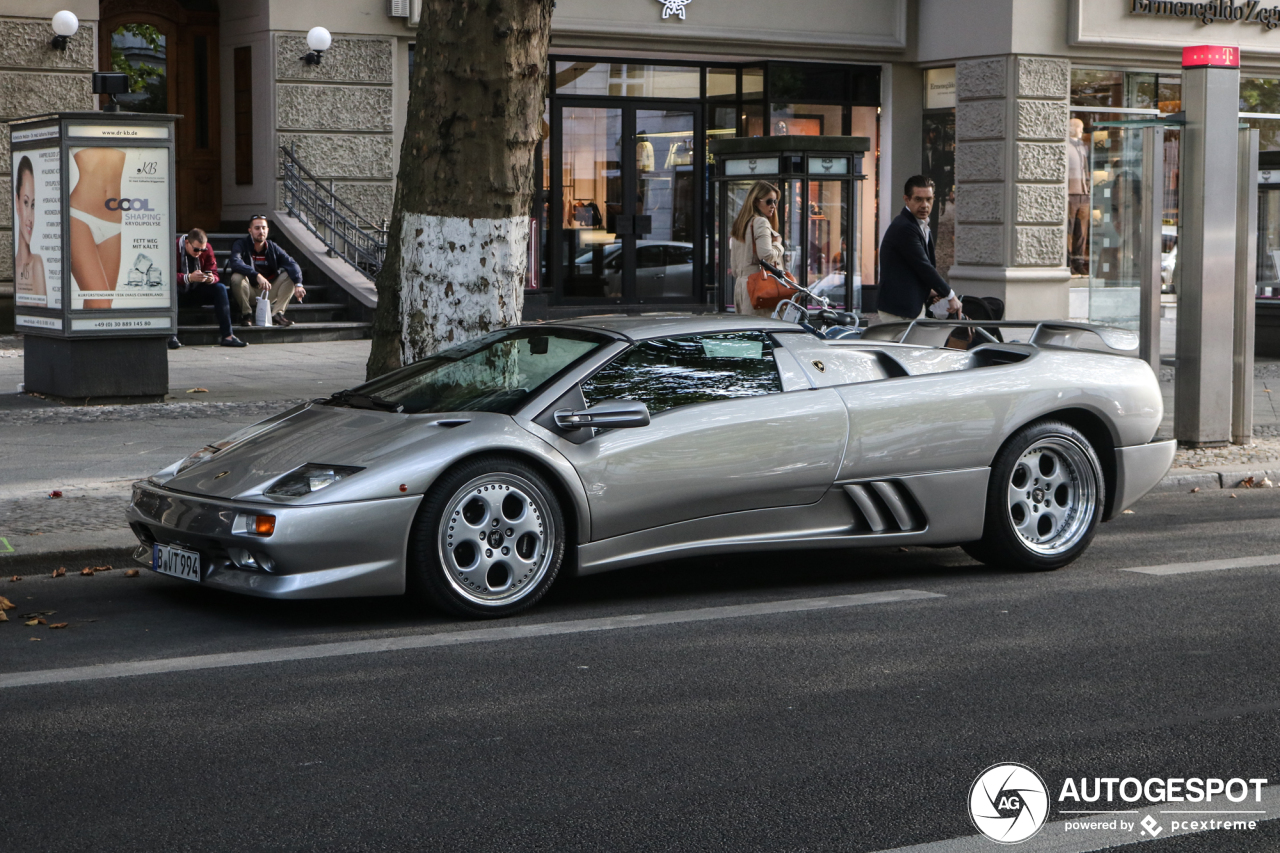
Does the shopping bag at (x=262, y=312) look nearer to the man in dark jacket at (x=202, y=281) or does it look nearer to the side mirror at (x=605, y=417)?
the man in dark jacket at (x=202, y=281)

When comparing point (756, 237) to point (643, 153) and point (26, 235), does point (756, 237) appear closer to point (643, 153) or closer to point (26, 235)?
point (26, 235)

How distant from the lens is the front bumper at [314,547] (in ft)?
19.3

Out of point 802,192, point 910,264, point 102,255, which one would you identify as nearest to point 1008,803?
point 910,264

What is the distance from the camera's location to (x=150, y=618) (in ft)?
20.8

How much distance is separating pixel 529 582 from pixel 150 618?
1524mm

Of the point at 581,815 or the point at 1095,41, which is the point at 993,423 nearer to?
the point at 581,815

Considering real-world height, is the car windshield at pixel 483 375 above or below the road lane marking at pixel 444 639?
above

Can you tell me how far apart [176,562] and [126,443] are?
181 inches

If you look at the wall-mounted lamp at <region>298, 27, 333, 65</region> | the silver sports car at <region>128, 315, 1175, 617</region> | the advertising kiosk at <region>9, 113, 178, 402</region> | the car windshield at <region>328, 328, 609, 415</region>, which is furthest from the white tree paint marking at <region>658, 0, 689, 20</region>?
the car windshield at <region>328, 328, 609, 415</region>

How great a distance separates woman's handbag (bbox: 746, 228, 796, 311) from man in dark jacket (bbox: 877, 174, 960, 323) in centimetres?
112

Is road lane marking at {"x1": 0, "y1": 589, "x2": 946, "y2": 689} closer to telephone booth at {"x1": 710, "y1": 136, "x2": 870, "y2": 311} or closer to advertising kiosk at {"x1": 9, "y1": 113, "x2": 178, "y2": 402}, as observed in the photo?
advertising kiosk at {"x1": 9, "y1": 113, "x2": 178, "y2": 402}

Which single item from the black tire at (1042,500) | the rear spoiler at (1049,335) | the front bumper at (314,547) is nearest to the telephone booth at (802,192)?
the rear spoiler at (1049,335)

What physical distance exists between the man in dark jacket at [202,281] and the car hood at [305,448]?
1160 cm

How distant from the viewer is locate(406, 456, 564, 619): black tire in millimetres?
6086
